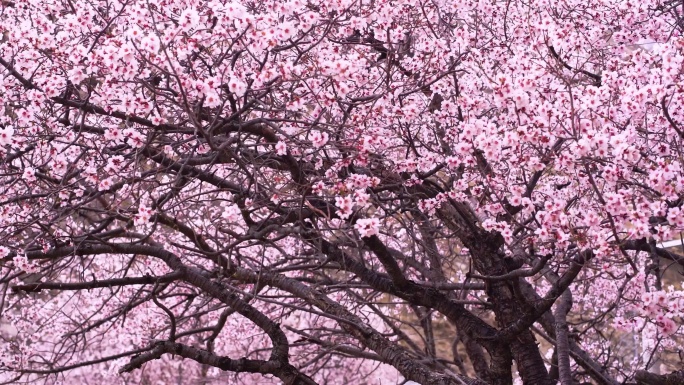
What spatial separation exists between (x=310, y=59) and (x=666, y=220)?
2713 millimetres

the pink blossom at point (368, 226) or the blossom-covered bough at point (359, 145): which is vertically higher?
the blossom-covered bough at point (359, 145)

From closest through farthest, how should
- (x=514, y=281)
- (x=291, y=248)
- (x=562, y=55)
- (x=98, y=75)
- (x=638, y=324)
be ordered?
1. (x=638, y=324)
2. (x=98, y=75)
3. (x=514, y=281)
4. (x=562, y=55)
5. (x=291, y=248)

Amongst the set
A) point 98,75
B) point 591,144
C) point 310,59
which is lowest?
point 591,144

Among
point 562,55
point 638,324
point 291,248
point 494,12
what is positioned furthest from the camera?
point 291,248

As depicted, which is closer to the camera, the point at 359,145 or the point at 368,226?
the point at 368,226

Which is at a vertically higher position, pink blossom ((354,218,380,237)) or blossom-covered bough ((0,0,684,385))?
blossom-covered bough ((0,0,684,385))

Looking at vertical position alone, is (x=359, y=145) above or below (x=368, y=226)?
above

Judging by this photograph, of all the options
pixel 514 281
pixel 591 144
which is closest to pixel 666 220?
pixel 591 144

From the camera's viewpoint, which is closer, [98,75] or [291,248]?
[98,75]

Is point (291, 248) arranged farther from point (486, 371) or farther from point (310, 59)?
point (310, 59)

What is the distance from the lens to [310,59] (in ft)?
19.3

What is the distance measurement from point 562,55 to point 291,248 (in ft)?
16.2

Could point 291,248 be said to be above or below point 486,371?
above

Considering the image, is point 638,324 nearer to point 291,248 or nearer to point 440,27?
point 440,27
